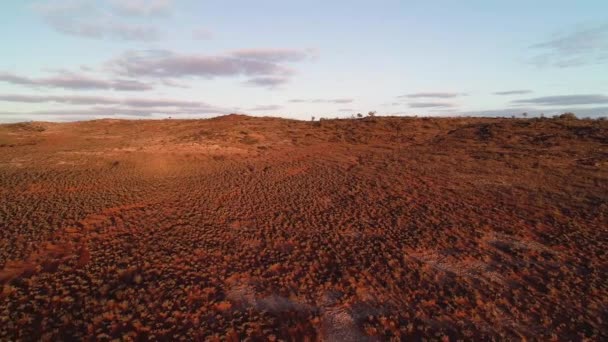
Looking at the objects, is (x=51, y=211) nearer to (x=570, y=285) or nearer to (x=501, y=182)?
(x=570, y=285)

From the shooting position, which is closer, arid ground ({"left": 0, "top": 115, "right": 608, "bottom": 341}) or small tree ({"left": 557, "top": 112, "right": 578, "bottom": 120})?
arid ground ({"left": 0, "top": 115, "right": 608, "bottom": 341})

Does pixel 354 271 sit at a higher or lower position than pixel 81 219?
lower

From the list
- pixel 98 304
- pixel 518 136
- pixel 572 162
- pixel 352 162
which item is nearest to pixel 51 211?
pixel 98 304

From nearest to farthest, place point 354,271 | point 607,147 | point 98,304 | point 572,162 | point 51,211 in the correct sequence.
A: point 98,304, point 354,271, point 51,211, point 572,162, point 607,147

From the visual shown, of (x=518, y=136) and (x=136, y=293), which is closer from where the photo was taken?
(x=136, y=293)

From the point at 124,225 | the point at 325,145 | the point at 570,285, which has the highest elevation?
the point at 325,145

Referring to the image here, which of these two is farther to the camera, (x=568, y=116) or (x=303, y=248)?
(x=568, y=116)

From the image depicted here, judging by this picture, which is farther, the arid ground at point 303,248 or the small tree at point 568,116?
the small tree at point 568,116

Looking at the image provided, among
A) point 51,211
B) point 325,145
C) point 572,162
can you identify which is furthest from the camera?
point 325,145
